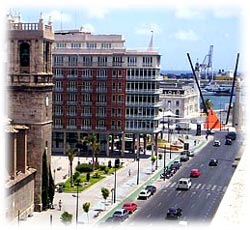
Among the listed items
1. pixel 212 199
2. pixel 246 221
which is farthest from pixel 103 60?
pixel 246 221

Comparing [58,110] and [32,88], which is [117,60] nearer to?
[58,110]

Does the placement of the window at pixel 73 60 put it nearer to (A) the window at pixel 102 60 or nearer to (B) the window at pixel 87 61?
(B) the window at pixel 87 61

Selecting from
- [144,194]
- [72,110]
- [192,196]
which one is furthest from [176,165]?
[144,194]

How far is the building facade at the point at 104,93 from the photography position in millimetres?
8859

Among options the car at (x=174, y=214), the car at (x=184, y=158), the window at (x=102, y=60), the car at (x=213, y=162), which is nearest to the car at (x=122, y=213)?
the car at (x=174, y=214)

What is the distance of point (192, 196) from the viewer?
20.3 feet

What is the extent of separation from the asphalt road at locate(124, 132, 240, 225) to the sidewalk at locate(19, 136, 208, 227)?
0.27 metres

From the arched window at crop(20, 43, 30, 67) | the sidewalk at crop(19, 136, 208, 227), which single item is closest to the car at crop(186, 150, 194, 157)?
the sidewalk at crop(19, 136, 208, 227)

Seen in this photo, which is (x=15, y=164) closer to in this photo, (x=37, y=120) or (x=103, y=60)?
(x=37, y=120)

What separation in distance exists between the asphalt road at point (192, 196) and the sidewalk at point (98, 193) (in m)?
0.27

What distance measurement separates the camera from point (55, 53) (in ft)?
29.8

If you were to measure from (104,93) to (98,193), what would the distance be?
314 centimetres

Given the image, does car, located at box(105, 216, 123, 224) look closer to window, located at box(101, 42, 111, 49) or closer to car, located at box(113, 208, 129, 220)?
car, located at box(113, 208, 129, 220)

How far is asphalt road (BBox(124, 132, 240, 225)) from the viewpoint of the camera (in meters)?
4.93
